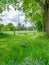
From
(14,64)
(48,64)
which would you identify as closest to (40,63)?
(48,64)

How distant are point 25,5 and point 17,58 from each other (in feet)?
59.4

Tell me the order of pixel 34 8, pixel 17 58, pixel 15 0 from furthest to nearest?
pixel 34 8
pixel 15 0
pixel 17 58

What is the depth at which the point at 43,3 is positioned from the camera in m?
25.3

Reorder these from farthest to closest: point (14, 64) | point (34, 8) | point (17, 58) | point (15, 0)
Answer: point (34, 8)
point (15, 0)
point (17, 58)
point (14, 64)

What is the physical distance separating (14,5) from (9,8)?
75 cm

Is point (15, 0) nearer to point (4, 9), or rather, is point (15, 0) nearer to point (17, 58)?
point (4, 9)

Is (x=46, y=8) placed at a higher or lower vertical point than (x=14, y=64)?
higher

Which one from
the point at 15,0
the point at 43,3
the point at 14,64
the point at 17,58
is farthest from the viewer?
the point at 43,3

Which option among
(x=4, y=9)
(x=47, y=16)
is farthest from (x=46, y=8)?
(x=4, y=9)

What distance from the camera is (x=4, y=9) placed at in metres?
25.8

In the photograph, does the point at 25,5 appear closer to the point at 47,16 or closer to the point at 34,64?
the point at 47,16

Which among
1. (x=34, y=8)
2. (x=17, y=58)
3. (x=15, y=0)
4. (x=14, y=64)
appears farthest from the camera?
(x=34, y=8)

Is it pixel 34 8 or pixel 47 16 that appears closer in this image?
pixel 47 16

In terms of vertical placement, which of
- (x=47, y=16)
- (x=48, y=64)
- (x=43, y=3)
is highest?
(x=43, y=3)
